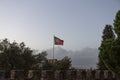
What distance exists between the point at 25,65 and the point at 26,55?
2839mm

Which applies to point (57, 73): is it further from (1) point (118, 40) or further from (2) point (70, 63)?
(2) point (70, 63)

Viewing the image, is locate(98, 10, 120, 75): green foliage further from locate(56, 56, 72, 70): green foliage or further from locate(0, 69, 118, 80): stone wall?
locate(56, 56, 72, 70): green foliage

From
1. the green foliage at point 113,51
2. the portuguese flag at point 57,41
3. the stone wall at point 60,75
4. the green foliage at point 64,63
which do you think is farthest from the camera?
the green foliage at point 64,63

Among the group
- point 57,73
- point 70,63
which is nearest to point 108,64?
point 57,73

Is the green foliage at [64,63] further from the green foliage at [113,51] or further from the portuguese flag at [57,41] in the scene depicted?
the green foliage at [113,51]

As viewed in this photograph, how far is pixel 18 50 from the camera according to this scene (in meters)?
61.6

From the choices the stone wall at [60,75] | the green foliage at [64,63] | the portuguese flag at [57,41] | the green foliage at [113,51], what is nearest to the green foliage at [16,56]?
the green foliage at [64,63]

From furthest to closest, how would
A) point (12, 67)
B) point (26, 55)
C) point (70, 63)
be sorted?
point (70, 63) → point (26, 55) → point (12, 67)

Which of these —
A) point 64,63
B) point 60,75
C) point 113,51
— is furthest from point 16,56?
point 113,51

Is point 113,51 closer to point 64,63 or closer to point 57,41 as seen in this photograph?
point 57,41

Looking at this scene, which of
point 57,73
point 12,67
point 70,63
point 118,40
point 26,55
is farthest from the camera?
point 70,63

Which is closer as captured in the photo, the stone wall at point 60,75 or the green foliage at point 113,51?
the green foliage at point 113,51

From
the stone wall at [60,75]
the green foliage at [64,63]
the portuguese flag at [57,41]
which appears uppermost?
the portuguese flag at [57,41]

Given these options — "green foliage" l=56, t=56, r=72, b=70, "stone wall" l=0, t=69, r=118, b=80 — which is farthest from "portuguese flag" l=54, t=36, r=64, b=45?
"green foliage" l=56, t=56, r=72, b=70
